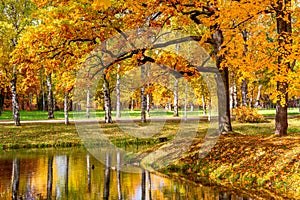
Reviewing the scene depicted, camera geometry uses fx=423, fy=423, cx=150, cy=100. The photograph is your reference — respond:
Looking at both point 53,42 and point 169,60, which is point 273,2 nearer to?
point 169,60

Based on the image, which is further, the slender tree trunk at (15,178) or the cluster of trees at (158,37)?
the cluster of trees at (158,37)

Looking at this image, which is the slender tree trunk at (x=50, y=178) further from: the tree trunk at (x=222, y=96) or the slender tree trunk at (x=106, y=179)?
the tree trunk at (x=222, y=96)

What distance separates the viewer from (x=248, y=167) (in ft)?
47.6

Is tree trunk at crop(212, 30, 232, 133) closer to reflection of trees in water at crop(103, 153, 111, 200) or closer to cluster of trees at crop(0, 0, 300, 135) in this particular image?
cluster of trees at crop(0, 0, 300, 135)

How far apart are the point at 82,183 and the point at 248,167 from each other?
5688mm

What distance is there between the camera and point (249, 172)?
558 inches

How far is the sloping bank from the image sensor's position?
1270 centimetres

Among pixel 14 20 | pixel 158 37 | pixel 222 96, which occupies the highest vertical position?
pixel 14 20

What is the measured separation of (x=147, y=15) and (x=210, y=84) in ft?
62.8

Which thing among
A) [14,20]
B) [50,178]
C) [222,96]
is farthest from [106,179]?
[14,20]

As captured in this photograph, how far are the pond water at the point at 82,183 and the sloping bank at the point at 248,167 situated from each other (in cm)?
105

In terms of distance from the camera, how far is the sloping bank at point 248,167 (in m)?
12.7

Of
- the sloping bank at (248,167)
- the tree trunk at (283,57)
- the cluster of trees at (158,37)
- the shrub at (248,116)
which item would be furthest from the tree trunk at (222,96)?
the shrub at (248,116)

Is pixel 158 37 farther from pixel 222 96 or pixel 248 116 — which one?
pixel 248 116
